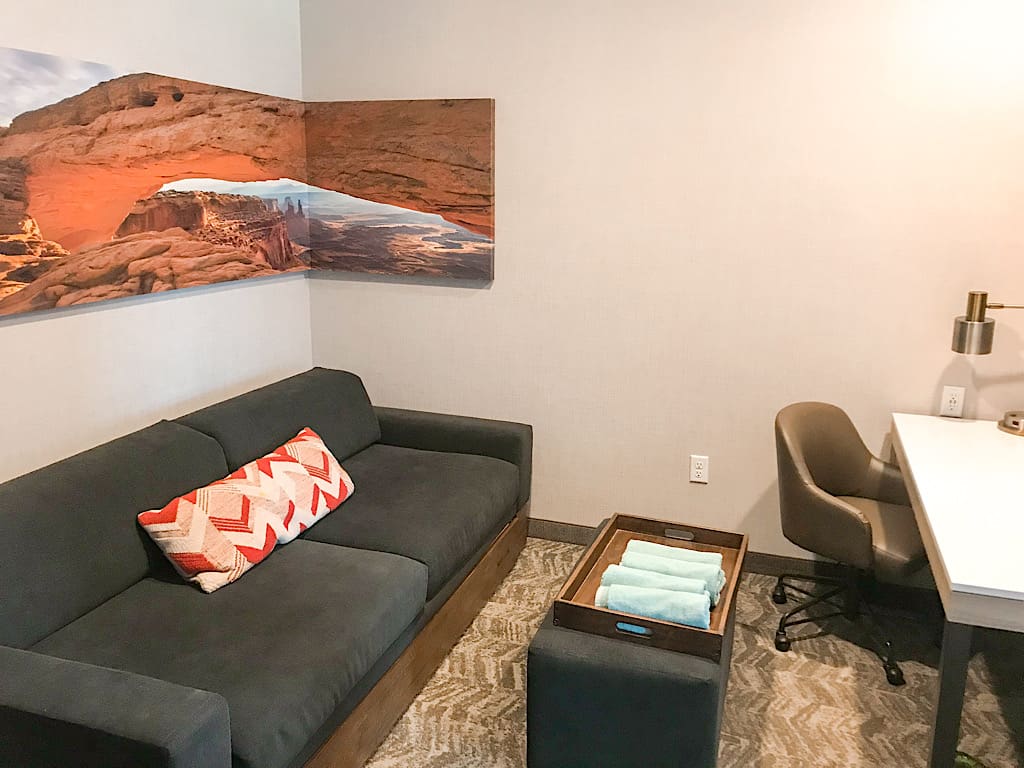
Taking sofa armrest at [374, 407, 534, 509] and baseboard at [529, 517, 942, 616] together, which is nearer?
baseboard at [529, 517, 942, 616]

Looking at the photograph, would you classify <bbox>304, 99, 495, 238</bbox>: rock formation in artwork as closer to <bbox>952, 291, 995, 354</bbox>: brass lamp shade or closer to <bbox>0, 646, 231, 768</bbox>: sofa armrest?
<bbox>952, 291, 995, 354</bbox>: brass lamp shade

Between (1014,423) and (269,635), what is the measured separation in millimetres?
2572

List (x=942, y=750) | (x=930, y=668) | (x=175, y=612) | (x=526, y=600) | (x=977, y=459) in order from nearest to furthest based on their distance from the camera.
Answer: (x=942, y=750), (x=175, y=612), (x=977, y=459), (x=930, y=668), (x=526, y=600)

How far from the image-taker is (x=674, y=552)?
2609mm

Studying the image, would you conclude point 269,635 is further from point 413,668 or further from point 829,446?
point 829,446

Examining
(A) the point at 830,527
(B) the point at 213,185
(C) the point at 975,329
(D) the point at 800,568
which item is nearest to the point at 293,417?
(B) the point at 213,185

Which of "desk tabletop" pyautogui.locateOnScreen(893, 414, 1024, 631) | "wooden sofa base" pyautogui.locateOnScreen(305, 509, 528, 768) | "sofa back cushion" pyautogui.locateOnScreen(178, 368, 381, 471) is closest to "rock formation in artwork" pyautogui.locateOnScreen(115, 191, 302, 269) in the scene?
"sofa back cushion" pyautogui.locateOnScreen(178, 368, 381, 471)

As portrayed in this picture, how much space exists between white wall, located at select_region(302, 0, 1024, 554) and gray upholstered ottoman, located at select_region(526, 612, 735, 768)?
58.3 inches

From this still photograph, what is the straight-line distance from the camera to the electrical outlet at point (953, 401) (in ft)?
10.4

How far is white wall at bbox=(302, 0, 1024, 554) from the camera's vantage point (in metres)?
3.05

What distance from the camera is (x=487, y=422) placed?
3.63m

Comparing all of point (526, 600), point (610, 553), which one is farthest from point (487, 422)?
point (610, 553)

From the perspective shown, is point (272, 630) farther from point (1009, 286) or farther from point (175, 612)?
point (1009, 286)

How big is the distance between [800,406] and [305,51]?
2.61 metres
